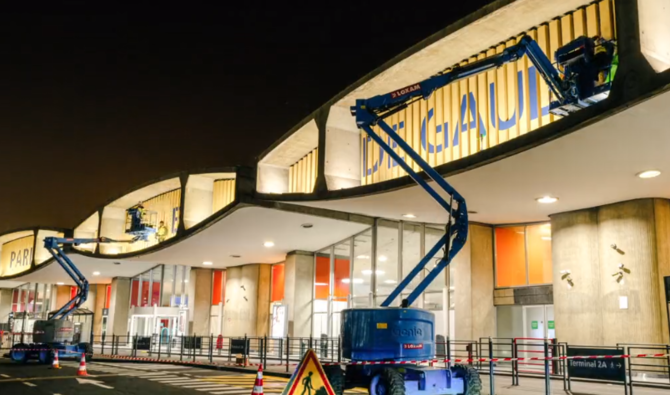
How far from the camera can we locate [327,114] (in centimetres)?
1952

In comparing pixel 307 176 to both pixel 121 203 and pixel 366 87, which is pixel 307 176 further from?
pixel 121 203

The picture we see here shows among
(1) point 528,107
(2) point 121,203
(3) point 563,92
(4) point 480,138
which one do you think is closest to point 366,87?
(4) point 480,138

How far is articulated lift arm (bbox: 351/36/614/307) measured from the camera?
37.0ft

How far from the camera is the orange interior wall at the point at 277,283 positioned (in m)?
32.3

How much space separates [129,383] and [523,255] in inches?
511

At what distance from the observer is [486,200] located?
58.1ft

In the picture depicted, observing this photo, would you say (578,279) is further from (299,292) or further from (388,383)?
(299,292)

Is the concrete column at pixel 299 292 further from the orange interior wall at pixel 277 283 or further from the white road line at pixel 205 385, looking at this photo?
the white road line at pixel 205 385

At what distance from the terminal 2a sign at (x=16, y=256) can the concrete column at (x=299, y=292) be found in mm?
23256

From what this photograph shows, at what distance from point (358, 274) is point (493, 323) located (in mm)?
6638

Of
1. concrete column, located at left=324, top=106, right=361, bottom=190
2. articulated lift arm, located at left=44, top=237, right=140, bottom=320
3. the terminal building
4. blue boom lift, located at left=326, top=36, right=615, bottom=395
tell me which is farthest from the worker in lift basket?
blue boom lift, located at left=326, top=36, right=615, bottom=395

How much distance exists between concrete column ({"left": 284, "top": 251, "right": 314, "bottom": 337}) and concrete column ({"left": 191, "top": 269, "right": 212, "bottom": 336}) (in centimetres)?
1000

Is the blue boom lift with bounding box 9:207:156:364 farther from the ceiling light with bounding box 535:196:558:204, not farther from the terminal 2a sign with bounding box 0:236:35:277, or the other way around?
the ceiling light with bounding box 535:196:558:204

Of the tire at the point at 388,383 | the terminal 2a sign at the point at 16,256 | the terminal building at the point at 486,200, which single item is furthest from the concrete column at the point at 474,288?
the terminal 2a sign at the point at 16,256
